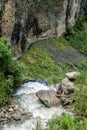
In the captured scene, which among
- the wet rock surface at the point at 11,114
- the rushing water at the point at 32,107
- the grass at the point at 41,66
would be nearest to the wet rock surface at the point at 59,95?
the rushing water at the point at 32,107

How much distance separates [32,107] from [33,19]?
26.8ft

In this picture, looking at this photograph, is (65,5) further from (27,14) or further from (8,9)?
(8,9)

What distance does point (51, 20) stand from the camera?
25484mm

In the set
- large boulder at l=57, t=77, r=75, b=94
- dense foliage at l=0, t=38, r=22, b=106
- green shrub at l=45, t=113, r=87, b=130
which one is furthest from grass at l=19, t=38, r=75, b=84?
green shrub at l=45, t=113, r=87, b=130

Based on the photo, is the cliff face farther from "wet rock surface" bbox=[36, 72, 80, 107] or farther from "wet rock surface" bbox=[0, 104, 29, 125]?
"wet rock surface" bbox=[0, 104, 29, 125]

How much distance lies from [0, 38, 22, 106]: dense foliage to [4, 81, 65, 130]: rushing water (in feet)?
2.02

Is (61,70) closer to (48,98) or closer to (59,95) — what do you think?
(59,95)

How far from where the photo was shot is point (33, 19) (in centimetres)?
2383

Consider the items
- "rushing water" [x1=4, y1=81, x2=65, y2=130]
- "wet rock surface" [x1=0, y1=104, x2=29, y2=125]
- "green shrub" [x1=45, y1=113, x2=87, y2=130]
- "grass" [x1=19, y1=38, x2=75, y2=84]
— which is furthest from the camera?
"grass" [x1=19, y1=38, x2=75, y2=84]

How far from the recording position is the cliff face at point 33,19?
67.5ft

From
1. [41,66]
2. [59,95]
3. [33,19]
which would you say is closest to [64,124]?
[59,95]

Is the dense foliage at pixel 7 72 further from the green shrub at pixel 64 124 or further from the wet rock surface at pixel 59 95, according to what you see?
the green shrub at pixel 64 124

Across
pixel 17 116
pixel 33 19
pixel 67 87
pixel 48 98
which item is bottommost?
pixel 17 116

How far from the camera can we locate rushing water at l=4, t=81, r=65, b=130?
1568 centimetres
